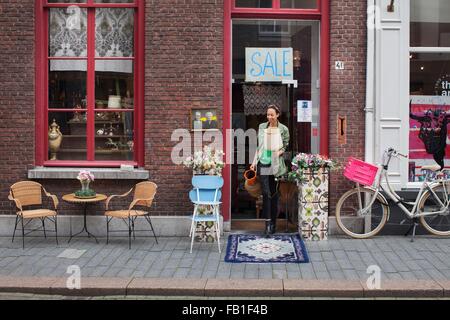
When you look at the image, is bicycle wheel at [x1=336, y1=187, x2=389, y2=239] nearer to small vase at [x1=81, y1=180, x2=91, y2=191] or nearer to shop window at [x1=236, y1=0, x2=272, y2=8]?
shop window at [x1=236, y1=0, x2=272, y2=8]

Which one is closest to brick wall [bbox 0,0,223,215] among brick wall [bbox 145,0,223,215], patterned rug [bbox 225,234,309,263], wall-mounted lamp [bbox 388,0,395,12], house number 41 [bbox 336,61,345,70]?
brick wall [bbox 145,0,223,215]

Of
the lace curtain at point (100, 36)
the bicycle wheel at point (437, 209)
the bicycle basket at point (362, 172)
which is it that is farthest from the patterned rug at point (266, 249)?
the lace curtain at point (100, 36)

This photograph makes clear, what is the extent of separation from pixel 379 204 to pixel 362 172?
0.68 metres

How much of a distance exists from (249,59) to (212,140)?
1.55m

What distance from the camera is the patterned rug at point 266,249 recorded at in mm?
8383

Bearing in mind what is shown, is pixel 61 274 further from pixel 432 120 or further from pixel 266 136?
pixel 432 120

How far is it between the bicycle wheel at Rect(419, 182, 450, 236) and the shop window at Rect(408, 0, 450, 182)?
0.54 m

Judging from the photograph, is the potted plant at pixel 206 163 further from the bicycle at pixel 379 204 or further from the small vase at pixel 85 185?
the bicycle at pixel 379 204

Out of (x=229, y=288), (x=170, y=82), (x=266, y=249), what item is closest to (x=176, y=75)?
(x=170, y=82)

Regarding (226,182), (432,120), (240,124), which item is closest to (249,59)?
(240,124)

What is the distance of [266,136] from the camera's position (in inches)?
385

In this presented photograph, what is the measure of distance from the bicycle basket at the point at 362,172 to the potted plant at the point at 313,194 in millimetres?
290

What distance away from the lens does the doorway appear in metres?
10.2

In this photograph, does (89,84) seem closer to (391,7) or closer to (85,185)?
(85,185)
